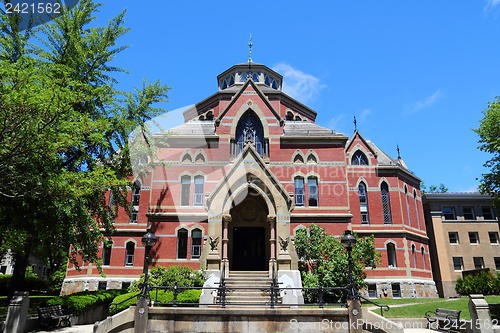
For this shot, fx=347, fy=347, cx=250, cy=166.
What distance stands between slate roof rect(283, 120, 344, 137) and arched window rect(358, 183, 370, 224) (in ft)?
20.8

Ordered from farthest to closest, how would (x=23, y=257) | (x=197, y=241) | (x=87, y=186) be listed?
(x=197, y=241) < (x=23, y=257) < (x=87, y=186)

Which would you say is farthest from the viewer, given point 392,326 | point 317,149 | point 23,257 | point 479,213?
point 479,213

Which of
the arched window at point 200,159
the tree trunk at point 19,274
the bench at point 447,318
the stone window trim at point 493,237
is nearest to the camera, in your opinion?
the bench at point 447,318

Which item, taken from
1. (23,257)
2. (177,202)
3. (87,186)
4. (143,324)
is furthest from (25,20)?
(143,324)

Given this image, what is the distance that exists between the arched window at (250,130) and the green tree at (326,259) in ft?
27.1

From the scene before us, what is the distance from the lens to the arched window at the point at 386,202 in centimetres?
3069

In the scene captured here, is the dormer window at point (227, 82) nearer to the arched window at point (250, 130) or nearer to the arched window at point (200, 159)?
the arched window at point (250, 130)

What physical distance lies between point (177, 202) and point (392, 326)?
17835mm

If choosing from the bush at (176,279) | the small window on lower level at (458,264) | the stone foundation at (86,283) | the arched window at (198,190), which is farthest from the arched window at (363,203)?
the stone foundation at (86,283)

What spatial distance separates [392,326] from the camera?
1208 centimetres

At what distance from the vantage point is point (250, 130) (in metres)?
28.1

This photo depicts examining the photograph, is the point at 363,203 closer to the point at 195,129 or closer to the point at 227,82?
the point at 195,129

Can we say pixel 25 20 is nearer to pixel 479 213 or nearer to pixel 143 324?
pixel 143 324

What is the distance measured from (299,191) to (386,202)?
Result: 9.68 m
